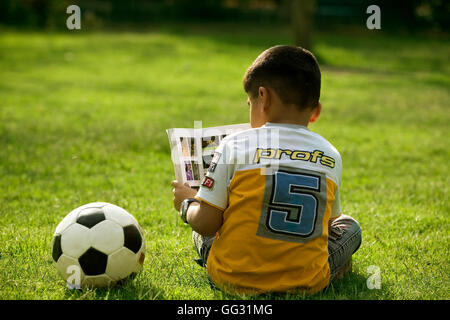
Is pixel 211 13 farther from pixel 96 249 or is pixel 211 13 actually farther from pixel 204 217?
pixel 204 217

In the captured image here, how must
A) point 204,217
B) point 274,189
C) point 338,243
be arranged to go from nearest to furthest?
1. point 274,189
2. point 204,217
3. point 338,243

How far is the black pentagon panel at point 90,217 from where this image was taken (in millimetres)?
3001

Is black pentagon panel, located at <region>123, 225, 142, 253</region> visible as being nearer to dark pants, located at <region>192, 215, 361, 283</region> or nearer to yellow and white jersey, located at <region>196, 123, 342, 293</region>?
dark pants, located at <region>192, 215, 361, 283</region>

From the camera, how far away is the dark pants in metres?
3.10

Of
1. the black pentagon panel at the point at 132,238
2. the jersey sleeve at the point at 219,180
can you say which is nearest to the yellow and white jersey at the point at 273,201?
the jersey sleeve at the point at 219,180

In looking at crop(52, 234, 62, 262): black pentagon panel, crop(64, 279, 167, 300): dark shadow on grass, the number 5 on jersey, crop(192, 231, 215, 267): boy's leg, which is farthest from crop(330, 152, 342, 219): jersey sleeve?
crop(52, 234, 62, 262): black pentagon panel

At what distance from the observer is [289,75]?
8.62ft

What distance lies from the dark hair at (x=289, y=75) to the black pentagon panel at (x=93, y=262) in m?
1.25

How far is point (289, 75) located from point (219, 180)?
0.63 metres

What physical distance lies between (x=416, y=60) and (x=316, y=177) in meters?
17.0

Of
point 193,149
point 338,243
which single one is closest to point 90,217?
point 193,149

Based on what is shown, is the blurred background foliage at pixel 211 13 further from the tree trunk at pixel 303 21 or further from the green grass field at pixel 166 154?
the tree trunk at pixel 303 21

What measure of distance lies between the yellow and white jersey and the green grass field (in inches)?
8.1
